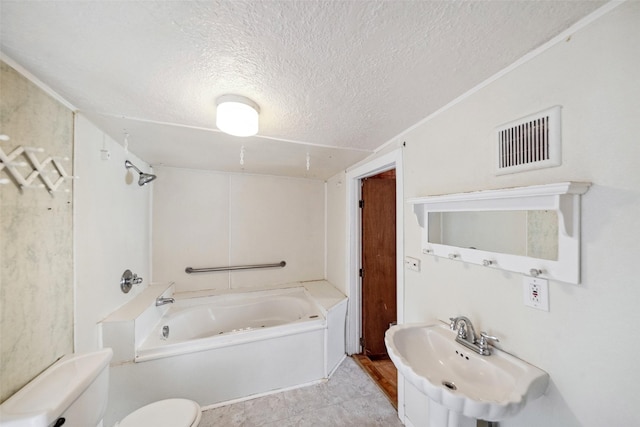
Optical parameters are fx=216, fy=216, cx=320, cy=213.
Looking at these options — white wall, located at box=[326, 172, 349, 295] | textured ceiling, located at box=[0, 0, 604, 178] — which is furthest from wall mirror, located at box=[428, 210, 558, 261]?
white wall, located at box=[326, 172, 349, 295]

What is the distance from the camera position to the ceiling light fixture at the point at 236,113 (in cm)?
114

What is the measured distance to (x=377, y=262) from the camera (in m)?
2.57

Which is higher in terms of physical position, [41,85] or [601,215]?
[41,85]

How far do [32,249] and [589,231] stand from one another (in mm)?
2282

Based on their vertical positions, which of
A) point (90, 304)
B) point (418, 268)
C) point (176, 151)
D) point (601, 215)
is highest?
point (176, 151)

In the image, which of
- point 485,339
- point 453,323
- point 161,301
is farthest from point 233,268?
point 485,339

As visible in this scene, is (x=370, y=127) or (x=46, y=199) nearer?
(x=46, y=199)

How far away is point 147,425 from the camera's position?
1201mm

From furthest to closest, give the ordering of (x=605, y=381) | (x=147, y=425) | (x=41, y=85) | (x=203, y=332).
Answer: (x=203, y=332) < (x=147, y=425) < (x=41, y=85) < (x=605, y=381)

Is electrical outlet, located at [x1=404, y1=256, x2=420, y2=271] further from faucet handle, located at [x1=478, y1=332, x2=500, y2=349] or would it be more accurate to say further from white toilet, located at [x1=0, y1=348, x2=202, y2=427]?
white toilet, located at [x1=0, y1=348, x2=202, y2=427]

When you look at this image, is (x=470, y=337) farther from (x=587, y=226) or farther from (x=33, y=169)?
(x=33, y=169)

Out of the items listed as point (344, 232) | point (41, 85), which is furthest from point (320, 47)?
point (344, 232)

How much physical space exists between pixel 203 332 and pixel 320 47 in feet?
9.15

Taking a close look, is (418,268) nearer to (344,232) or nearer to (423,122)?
Answer: (423,122)
